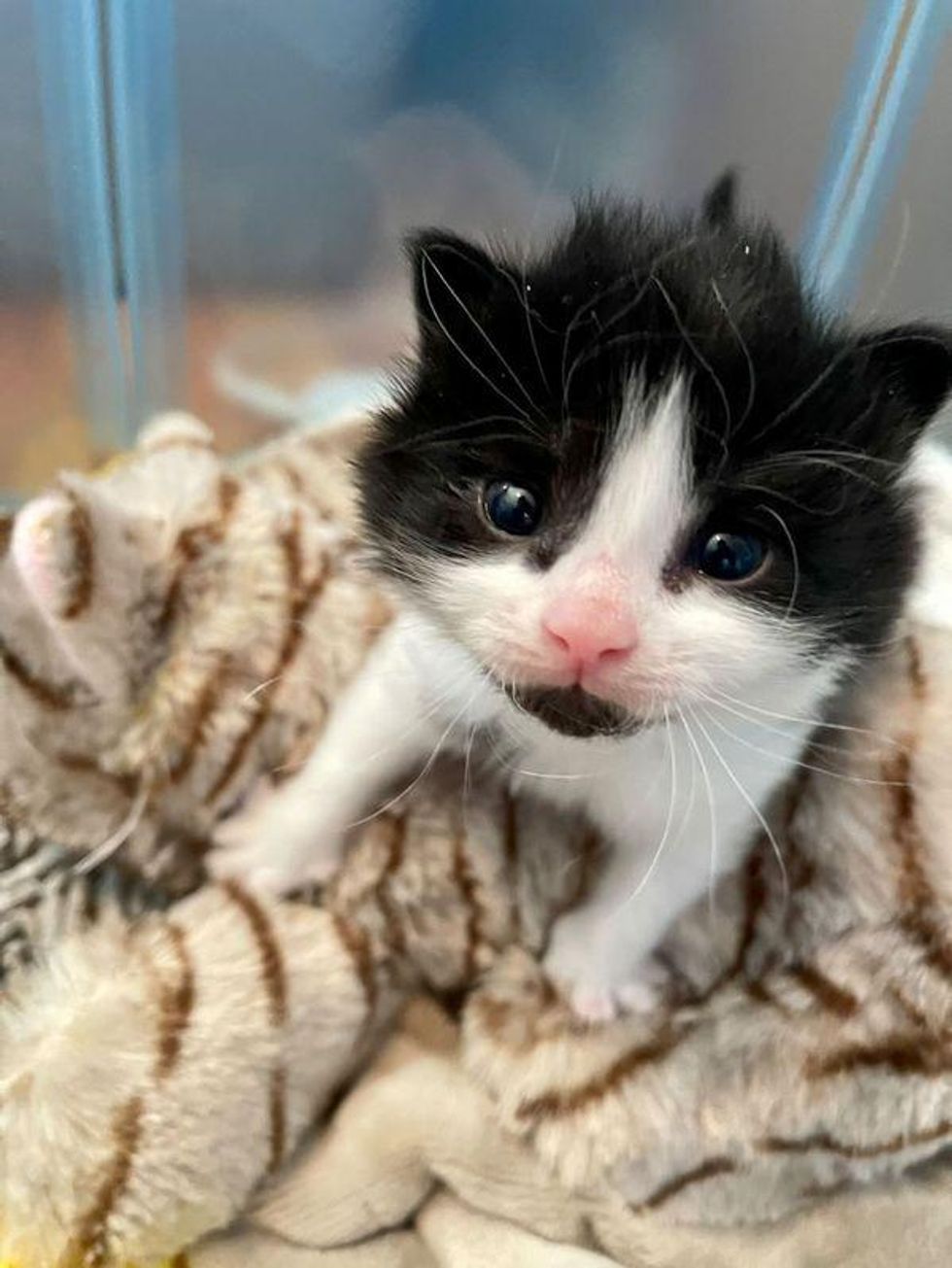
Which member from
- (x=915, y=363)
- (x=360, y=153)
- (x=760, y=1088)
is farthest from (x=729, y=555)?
(x=360, y=153)

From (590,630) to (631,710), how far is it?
0.09 metres

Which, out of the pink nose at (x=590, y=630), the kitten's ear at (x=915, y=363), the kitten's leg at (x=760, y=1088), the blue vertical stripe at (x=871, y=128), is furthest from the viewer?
the blue vertical stripe at (x=871, y=128)

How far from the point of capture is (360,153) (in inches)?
65.6

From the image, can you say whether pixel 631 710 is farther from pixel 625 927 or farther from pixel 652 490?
pixel 625 927

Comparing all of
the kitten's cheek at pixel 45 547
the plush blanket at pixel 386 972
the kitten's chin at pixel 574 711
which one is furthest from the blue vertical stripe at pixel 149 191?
the kitten's chin at pixel 574 711

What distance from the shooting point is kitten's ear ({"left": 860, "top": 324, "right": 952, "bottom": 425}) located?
0.92 metres

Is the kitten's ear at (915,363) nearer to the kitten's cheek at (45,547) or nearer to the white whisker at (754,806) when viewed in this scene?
the white whisker at (754,806)

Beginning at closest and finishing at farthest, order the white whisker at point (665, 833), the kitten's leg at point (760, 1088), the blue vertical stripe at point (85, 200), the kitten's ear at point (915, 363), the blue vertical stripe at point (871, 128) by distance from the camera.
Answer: the kitten's ear at point (915, 363) → the white whisker at point (665, 833) → the kitten's leg at point (760, 1088) → the blue vertical stripe at point (85, 200) → the blue vertical stripe at point (871, 128)

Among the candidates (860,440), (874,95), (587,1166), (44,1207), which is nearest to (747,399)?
(860,440)

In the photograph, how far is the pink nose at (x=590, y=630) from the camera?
0.80 m

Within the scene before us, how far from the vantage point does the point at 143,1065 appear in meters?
1.10

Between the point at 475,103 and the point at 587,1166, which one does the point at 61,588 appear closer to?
the point at 587,1166

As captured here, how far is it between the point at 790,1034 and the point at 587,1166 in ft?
0.78

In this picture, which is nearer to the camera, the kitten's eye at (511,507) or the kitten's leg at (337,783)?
the kitten's eye at (511,507)
